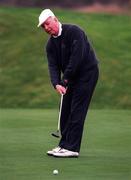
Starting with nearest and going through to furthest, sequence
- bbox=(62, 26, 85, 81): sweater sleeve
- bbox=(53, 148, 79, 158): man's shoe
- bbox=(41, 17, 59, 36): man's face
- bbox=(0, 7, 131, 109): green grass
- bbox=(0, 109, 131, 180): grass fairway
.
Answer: bbox=(0, 109, 131, 180): grass fairway < bbox=(41, 17, 59, 36): man's face < bbox=(62, 26, 85, 81): sweater sleeve < bbox=(53, 148, 79, 158): man's shoe < bbox=(0, 7, 131, 109): green grass

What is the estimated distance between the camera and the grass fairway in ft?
28.6

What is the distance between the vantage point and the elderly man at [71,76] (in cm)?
999

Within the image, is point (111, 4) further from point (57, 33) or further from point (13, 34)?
point (57, 33)

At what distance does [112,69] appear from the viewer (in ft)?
72.9

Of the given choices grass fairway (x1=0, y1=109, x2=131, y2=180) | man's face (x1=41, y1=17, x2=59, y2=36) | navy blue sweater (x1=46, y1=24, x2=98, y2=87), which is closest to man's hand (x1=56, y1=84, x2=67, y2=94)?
navy blue sweater (x1=46, y1=24, x2=98, y2=87)

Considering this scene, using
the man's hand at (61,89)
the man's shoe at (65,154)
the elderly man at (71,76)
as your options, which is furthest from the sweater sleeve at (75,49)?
the man's shoe at (65,154)

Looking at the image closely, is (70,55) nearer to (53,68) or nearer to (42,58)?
(53,68)

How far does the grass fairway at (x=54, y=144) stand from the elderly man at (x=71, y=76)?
0.94 ft

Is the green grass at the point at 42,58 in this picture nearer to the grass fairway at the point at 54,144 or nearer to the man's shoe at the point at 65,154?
the grass fairway at the point at 54,144

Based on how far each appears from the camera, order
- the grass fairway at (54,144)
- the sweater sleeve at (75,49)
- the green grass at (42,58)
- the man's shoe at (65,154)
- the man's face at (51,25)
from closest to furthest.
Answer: the grass fairway at (54,144)
the man's face at (51,25)
the sweater sleeve at (75,49)
the man's shoe at (65,154)
the green grass at (42,58)

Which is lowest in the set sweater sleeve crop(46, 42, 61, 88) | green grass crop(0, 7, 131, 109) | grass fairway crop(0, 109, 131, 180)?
green grass crop(0, 7, 131, 109)

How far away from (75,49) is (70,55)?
0.48 feet

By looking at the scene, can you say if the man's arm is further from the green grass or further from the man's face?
the green grass

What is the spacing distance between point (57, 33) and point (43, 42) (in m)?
14.8
